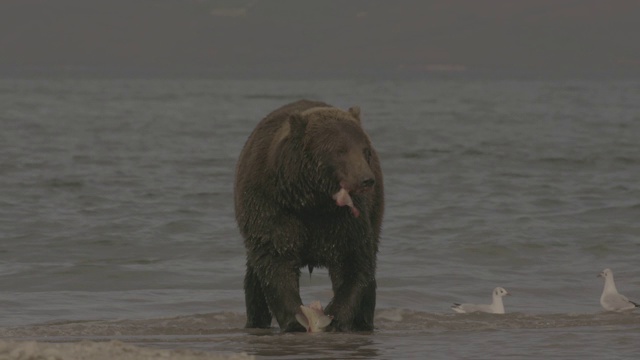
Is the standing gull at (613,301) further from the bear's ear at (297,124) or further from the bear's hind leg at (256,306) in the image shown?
the bear's ear at (297,124)

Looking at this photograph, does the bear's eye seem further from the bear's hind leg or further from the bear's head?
the bear's hind leg

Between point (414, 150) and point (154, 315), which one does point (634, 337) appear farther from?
point (414, 150)

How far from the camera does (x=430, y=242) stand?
1727 centimetres

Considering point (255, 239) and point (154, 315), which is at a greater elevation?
point (255, 239)

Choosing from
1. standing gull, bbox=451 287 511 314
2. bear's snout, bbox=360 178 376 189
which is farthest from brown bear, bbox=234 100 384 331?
standing gull, bbox=451 287 511 314

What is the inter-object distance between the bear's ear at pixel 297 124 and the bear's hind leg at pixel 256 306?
1.64 meters

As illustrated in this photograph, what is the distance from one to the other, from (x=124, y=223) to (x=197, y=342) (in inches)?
379

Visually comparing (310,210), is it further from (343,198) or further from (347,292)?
(347,292)

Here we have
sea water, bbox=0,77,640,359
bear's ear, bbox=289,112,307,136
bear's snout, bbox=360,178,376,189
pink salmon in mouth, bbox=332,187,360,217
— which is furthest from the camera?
sea water, bbox=0,77,640,359

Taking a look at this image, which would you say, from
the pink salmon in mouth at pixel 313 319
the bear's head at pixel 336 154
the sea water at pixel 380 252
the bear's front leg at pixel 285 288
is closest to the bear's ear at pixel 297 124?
the bear's head at pixel 336 154

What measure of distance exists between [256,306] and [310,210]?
143cm

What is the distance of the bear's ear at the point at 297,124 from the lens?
920 centimetres

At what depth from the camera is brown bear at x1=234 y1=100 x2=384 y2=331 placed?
9.10 meters

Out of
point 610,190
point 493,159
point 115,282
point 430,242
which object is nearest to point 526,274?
point 430,242
